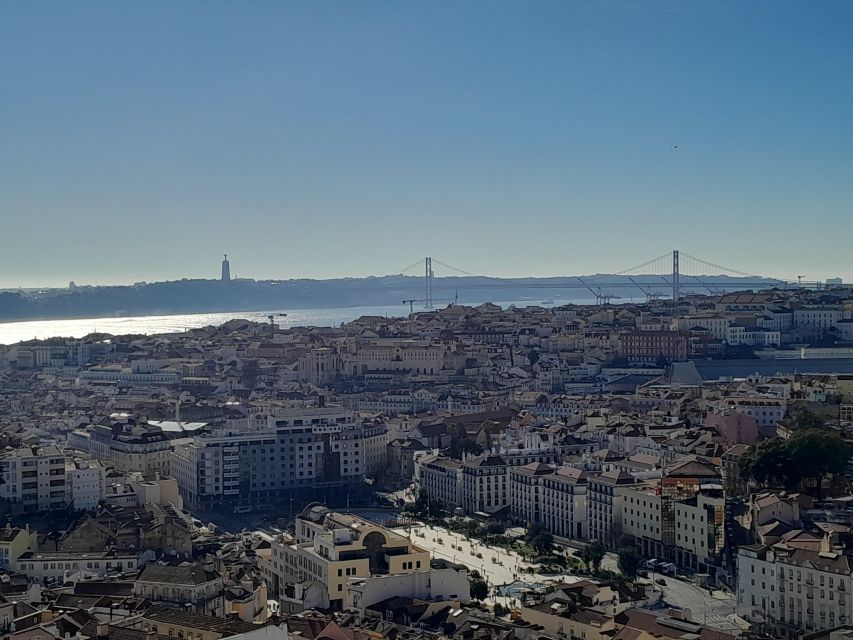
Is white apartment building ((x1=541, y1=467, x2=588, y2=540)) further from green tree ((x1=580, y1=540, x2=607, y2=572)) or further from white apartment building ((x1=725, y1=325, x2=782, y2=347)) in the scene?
white apartment building ((x1=725, y1=325, x2=782, y2=347))

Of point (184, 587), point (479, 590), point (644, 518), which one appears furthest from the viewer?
point (644, 518)

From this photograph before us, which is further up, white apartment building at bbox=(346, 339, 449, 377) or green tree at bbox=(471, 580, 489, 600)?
white apartment building at bbox=(346, 339, 449, 377)

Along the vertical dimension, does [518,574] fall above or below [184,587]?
below

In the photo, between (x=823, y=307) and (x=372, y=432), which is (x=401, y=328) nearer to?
(x=823, y=307)

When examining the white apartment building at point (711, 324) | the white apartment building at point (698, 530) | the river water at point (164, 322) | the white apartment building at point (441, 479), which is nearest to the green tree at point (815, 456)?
the white apartment building at point (698, 530)

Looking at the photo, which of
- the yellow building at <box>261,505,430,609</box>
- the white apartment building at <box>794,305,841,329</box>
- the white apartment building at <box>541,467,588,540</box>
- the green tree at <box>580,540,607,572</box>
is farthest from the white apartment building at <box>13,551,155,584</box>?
the white apartment building at <box>794,305,841,329</box>

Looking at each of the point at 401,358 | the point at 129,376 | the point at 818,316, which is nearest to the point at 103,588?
the point at 401,358

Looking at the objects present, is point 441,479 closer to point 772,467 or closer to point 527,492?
point 527,492
